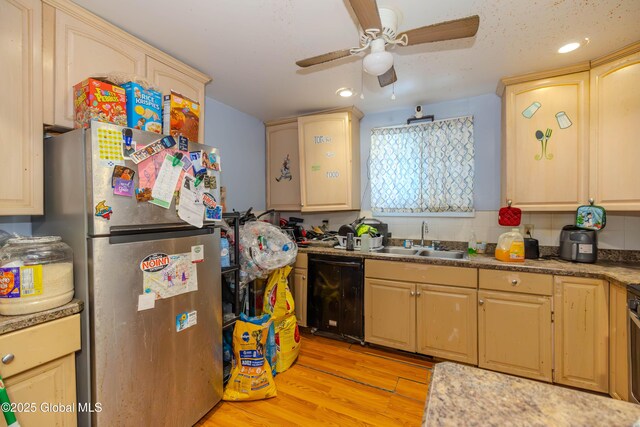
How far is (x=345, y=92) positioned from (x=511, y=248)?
190 cm

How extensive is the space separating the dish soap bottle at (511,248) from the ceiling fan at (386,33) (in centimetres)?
154

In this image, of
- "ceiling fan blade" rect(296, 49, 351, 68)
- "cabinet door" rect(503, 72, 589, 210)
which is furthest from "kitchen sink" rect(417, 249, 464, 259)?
"ceiling fan blade" rect(296, 49, 351, 68)

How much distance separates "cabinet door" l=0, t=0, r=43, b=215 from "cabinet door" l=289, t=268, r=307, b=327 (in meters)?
1.95

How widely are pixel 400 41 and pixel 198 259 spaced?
5.30ft

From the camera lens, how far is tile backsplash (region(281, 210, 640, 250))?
85.4 inches

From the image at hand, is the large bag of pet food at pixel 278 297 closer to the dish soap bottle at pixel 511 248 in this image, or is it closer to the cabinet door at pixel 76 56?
the cabinet door at pixel 76 56

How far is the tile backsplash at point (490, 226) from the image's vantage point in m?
2.17

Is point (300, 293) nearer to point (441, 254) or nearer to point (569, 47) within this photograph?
A: point (441, 254)

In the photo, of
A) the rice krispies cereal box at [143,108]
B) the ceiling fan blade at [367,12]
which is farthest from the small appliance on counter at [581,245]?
the rice krispies cereal box at [143,108]

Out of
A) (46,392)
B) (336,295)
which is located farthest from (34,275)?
(336,295)

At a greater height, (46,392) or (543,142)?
(543,142)

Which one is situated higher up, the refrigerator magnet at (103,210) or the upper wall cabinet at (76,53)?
the upper wall cabinet at (76,53)

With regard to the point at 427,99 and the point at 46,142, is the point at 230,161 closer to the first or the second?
the point at 46,142

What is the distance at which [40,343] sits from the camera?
1113 mm
